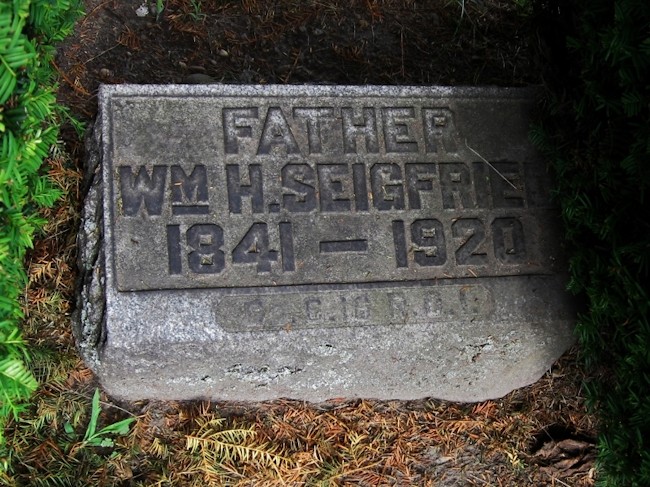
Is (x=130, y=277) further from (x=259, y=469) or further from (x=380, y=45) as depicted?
(x=380, y=45)

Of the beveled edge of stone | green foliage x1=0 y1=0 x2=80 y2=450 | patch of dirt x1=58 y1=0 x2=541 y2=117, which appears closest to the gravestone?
the beveled edge of stone

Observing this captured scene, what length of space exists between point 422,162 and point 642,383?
1163mm

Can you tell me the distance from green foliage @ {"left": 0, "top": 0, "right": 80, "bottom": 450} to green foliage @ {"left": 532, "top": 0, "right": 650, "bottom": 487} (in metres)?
1.85

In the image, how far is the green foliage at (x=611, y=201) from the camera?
8.10ft

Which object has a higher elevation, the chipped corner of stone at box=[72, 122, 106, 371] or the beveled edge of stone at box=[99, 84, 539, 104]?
the beveled edge of stone at box=[99, 84, 539, 104]

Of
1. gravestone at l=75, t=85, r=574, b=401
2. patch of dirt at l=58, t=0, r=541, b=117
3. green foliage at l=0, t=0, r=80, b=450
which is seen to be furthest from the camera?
patch of dirt at l=58, t=0, r=541, b=117

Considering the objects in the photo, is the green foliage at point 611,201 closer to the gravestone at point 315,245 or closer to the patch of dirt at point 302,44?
the gravestone at point 315,245

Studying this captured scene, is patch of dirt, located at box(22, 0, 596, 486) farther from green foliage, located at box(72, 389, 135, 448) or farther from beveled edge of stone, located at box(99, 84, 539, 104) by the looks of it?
beveled edge of stone, located at box(99, 84, 539, 104)

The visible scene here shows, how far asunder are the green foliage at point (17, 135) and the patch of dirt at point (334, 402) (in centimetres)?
66

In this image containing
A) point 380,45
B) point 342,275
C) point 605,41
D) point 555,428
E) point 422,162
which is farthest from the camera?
point 380,45

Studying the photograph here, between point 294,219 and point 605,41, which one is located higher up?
point 605,41

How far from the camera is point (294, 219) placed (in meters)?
2.78

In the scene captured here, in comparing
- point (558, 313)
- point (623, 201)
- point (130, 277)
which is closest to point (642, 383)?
point (558, 313)

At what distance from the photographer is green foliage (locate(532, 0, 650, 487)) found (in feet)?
8.10
